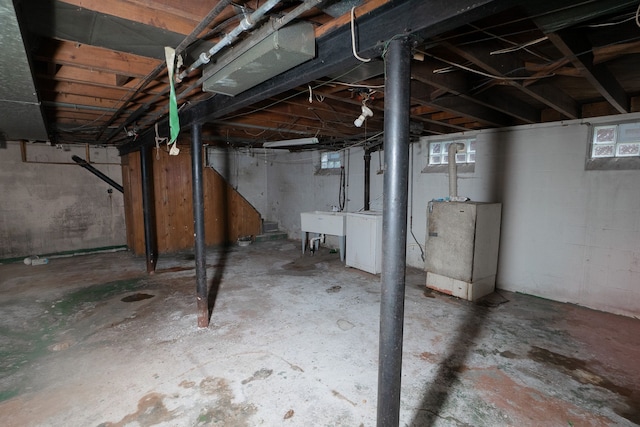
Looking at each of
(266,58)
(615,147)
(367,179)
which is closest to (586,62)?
(266,58)

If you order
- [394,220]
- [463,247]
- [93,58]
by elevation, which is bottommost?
[463,247]

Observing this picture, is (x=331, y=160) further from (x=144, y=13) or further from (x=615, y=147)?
(x=144, y=13)

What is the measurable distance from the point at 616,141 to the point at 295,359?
3898 millimetres

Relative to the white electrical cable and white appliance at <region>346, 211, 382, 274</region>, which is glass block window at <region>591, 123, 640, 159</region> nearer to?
white appliance at <region>346, 211, 382, 274</region>

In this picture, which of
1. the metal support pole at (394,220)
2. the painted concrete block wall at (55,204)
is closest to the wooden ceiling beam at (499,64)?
the metal support pole at (394,220)

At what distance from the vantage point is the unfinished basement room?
1430 millimetres

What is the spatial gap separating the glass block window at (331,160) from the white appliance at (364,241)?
5.56 ft

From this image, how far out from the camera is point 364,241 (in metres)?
4.70

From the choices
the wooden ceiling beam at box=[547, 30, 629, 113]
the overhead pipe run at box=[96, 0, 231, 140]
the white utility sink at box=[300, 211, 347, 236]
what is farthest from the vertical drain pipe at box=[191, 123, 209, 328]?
the wooden ceiling beam at box=[547, 30, 629, 113]

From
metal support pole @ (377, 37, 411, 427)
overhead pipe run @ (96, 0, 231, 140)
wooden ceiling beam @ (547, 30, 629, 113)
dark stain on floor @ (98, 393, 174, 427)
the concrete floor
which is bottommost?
dark stain on floor @ (98, 393, 174, 427)

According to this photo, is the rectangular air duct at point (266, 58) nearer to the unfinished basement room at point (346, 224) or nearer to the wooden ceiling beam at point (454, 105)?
the unfinished basement room at point (346, 224)

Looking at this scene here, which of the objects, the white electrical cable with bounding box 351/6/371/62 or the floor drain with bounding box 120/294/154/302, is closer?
the white electrical cable with bounding box 351/6/371/62

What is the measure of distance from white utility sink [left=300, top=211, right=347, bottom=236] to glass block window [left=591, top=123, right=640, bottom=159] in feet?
10.6

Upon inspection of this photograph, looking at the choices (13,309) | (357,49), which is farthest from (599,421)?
(13,309)
